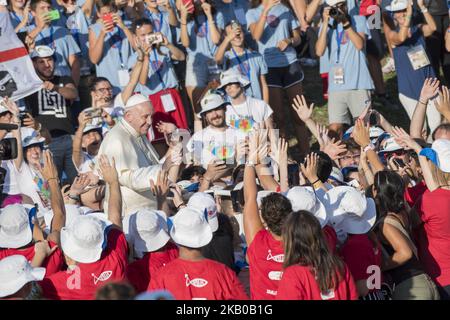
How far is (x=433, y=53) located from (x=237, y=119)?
3794 millimetres

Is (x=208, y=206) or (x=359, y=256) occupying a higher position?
(x=208, y=206)

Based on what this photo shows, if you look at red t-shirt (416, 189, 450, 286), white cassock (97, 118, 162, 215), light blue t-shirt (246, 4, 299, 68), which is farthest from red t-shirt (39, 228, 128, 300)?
light blue t-shirt (246, 4, 299, 68)

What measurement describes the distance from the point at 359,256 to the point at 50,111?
5.53 meters

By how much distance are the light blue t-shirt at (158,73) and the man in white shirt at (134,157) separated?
9.56 feet

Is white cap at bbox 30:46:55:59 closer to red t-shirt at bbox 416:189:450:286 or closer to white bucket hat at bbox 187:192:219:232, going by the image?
white bucket hat at bbox 187:192:219:232

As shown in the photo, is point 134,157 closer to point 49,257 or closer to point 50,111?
point 49,257

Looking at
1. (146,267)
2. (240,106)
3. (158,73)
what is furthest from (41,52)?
(146,267)

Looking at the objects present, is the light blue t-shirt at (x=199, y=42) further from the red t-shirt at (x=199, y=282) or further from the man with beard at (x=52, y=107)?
the red t-shirt at (x=199, y=282)

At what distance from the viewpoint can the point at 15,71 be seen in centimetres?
1062

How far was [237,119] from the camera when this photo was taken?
11242mm

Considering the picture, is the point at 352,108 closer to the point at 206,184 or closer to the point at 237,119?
the point at 237,119

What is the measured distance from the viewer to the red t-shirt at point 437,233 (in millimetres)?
7445

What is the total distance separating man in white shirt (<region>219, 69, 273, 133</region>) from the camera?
11.2m
